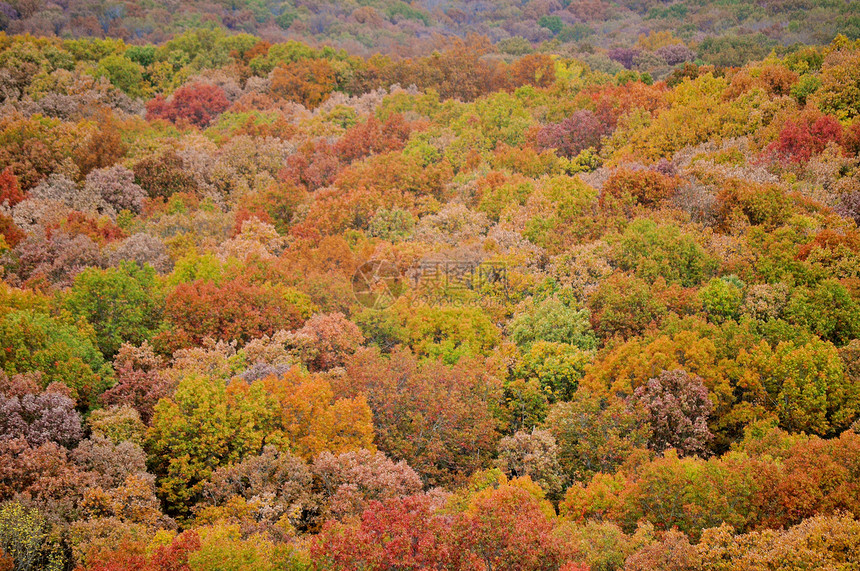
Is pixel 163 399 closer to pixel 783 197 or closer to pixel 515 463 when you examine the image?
pixel 515 463

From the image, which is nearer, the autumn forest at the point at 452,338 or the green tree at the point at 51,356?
the autumn forest at the point at 452,338

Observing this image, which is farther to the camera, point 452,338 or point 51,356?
point 452,338

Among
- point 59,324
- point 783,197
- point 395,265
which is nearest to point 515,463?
point 395,265

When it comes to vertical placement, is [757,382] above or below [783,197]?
below

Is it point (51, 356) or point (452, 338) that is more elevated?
point (51, 356)

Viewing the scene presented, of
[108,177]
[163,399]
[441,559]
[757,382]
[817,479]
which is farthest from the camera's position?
[108,177]

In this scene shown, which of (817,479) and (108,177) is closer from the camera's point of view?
(817,479)

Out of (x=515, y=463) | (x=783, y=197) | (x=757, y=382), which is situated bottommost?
(x=515, y=463)

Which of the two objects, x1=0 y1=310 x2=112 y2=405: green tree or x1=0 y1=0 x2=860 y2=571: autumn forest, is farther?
x1=0 y1=310 x2=112 y2=405: green tree
